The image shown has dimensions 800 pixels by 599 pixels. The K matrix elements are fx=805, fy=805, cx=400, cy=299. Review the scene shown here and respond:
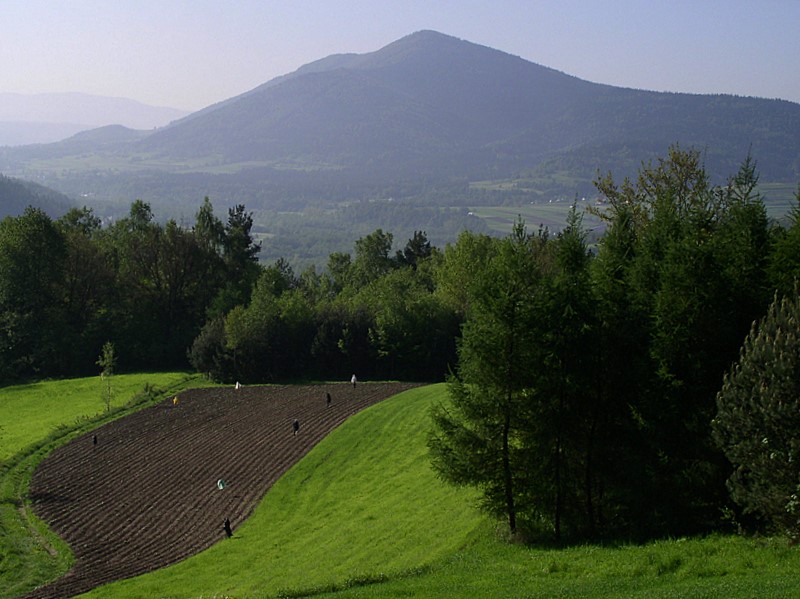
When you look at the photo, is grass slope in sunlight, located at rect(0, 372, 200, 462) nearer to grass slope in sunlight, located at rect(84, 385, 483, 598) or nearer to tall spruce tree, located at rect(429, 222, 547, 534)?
grass slope in sunlight, located at rect(84, 385, 483, 598)

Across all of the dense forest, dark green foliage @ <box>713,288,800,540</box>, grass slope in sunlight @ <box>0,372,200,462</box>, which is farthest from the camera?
grass slope in sunlight @ <box>0,372,200,462</box>

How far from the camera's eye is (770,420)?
18.3 metres

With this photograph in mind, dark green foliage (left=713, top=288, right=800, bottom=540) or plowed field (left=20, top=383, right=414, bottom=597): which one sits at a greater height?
dark green foliage (left=713, top=288, right=800, bottom=540)

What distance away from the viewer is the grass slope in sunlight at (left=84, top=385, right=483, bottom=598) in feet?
87.1

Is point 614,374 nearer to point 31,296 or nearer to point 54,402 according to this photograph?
point 54,402

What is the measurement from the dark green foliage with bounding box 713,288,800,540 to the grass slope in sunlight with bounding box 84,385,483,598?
9942 mm

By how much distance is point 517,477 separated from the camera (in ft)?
81.7

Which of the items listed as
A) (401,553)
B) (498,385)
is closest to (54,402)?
(401,553)

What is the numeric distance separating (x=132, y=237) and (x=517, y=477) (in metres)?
70.6

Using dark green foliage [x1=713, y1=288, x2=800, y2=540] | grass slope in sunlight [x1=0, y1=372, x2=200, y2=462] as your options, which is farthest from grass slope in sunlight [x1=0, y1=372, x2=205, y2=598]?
dark green foliage [x1=713, y1=288, x2=800, y2=540]

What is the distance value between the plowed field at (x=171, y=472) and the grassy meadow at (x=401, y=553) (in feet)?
5.38

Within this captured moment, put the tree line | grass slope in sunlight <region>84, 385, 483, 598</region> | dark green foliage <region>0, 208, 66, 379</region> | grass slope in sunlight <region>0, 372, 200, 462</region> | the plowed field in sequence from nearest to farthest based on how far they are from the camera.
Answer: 1. the tree line
2. grass slope in sunlight <region>84, 385, 483, 598</region>
3. the plowed field
4. grass slope in sunlight <region>0, 372, 200, 462</region>
5. dark green foliage <region>0, 208, 66, 379</region>

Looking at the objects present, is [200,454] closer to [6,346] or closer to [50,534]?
[50,534]

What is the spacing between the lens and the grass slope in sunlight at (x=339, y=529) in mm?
26547
